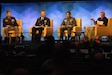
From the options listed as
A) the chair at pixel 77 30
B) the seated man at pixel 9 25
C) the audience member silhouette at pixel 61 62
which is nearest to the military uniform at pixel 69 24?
the chair at pixel 77 30

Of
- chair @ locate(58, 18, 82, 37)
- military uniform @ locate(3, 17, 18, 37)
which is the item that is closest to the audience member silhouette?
chair @ locate(58, 18, 82, 37)

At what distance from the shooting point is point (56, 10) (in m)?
11.3

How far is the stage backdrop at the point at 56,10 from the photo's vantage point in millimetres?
10867

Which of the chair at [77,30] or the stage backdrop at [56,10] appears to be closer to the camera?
the chair at [77,30]

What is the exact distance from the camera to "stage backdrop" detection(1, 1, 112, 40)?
1087 centimetres

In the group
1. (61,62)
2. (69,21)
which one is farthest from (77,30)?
(61,62)

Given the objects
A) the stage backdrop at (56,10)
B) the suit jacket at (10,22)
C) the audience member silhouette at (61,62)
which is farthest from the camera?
the stage backdrop at (56,10)

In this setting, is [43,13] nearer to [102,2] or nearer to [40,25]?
[40,25]

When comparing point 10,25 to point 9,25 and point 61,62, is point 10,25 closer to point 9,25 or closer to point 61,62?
point 9,25

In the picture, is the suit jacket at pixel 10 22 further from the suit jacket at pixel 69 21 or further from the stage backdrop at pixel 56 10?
the suit jacket at pixel 69 21

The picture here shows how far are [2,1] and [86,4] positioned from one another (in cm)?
342

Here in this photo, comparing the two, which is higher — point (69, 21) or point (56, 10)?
point (56, 10)

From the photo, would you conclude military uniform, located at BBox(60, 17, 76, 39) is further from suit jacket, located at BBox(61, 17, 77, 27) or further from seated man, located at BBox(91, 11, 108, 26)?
seated man, located at BBox(91, 11, 108, 26)

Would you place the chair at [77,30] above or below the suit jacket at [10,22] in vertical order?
below
